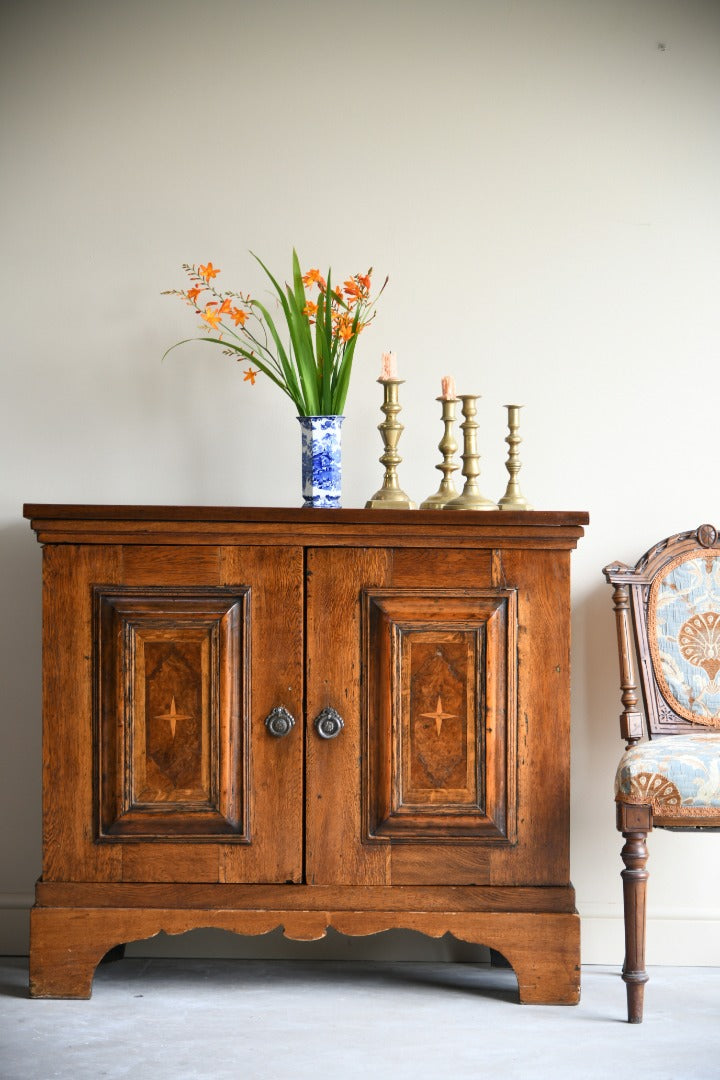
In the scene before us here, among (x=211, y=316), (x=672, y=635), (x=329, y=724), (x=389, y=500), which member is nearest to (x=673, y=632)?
(x=672, y=635)

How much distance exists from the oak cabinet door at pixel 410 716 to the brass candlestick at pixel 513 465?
0.82ft

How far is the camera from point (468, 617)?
83.5 inches

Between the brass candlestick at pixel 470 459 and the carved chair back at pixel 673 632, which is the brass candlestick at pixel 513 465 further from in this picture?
the carved chair back at pixel 673 632

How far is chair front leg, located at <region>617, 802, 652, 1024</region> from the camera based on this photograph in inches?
79.2

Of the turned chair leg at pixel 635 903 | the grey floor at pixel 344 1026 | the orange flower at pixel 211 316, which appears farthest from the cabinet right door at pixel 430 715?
the orange flower at pixel 211 316

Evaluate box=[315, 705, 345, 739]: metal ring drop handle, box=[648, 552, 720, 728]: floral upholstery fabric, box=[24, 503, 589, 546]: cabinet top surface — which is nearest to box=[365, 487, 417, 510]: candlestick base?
box=[24, 503, 589, 546]: cabinet top surface

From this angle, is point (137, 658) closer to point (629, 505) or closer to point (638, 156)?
point (629, 505)

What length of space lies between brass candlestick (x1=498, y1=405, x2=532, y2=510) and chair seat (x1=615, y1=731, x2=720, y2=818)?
0.60 meters

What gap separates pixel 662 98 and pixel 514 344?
683 mm

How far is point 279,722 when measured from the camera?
211cm

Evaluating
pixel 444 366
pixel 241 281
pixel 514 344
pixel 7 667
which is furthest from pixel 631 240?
pixel 7 667

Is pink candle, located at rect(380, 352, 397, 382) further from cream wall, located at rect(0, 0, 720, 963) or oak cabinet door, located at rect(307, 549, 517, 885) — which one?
oak cabinet door, located at rect(307, 549, 517, 885)

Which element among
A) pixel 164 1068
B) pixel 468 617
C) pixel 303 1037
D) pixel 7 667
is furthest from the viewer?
pixel 7 667

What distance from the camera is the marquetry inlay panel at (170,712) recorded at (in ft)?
6.93
